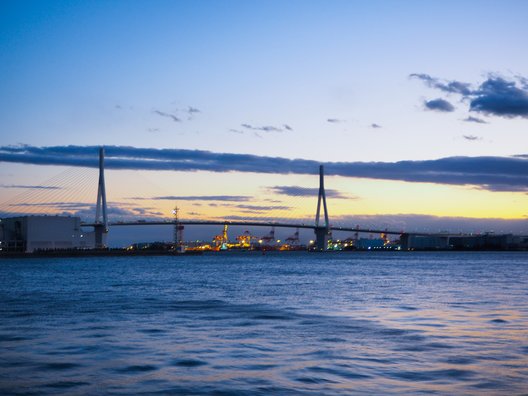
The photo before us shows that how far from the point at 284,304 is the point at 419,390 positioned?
1545 centimetres

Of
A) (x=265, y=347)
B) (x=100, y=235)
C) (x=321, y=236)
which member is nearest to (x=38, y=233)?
(x=100, y=235)

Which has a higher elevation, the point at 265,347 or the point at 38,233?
the point at 265,347

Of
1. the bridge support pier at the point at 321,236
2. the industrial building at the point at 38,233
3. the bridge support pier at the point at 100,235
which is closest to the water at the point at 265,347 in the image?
the bridge support pier at the point at 100,235

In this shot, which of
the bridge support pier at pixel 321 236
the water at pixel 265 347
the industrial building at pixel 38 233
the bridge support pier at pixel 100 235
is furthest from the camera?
the bridge support pier at pixel 321 236

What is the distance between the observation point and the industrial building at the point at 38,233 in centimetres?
10806

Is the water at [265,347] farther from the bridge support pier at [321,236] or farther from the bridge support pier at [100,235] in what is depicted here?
the bridge support pier at [321,236]

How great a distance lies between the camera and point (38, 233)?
109 metres

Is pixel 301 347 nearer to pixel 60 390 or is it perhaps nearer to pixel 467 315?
pixel 60 390

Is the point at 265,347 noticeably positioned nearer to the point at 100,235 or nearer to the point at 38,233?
the point at 38,233

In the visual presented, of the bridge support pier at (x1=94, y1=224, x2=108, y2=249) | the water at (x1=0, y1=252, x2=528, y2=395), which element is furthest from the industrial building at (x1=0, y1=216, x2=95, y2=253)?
the water at (x1=0, y1=252, x2=528, y2=395)

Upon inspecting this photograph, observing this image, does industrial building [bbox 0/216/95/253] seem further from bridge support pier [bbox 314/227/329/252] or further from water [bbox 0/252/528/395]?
water [bbox 0/252/528/395]

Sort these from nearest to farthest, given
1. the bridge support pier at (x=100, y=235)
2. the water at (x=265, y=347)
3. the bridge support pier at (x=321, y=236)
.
Result: the water at (x=265, y=347) < the bridge support pier at (x=100, y=235) < the bridge support pier at (x=321, y=236)

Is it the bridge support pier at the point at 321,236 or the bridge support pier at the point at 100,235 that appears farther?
the bridge support pier at the point at 321,236

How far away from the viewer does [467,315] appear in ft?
68.3
